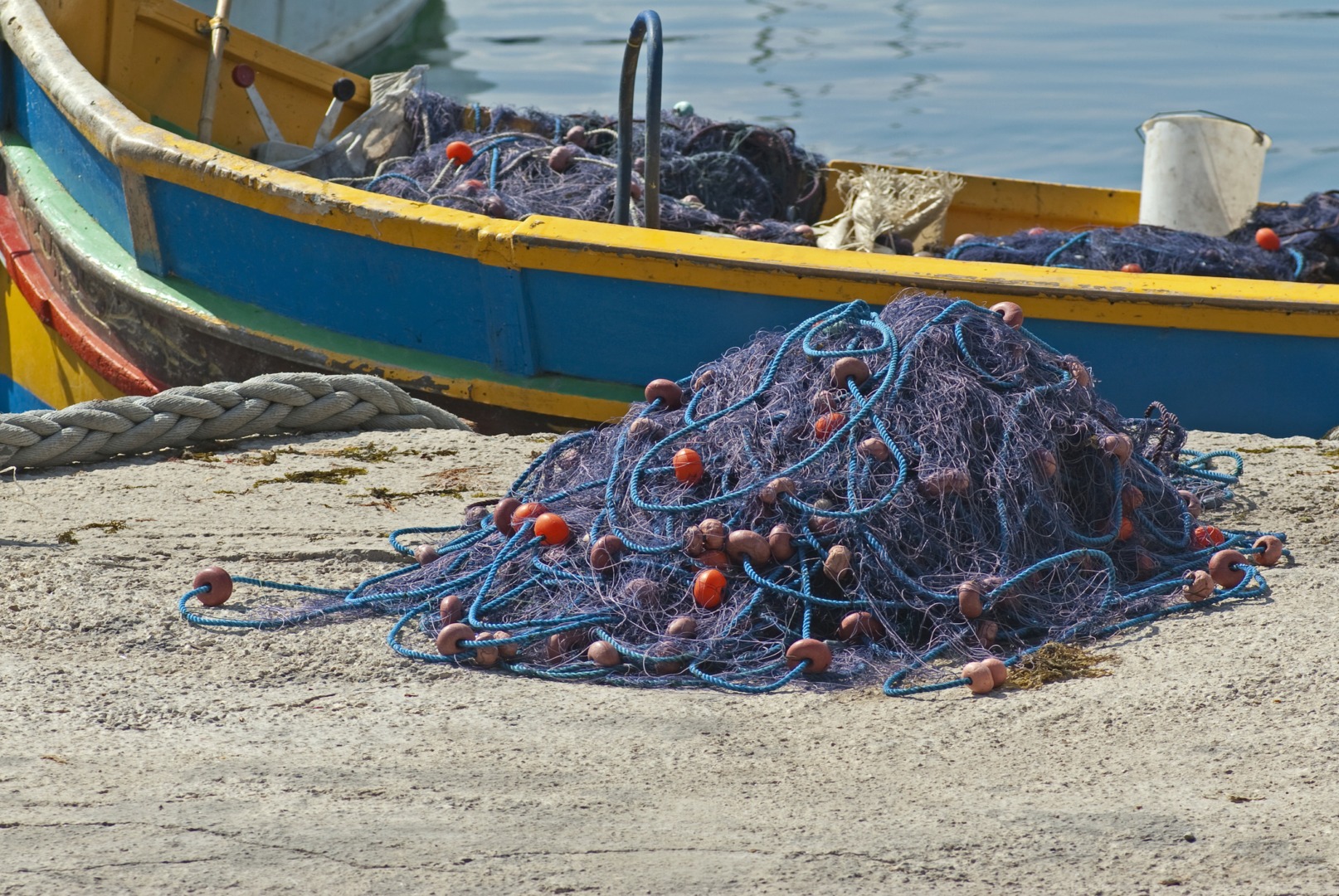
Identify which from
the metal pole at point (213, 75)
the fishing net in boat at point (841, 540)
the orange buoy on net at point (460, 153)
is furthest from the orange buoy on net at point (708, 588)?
the metal pole at point (213, 75)

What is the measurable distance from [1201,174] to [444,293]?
3071 mm

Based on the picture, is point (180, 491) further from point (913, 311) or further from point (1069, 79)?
point (1069, 79)

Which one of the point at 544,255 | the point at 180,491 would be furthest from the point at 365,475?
the point at 544,255

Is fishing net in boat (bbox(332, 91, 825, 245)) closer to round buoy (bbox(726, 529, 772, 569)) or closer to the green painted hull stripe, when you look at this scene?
the green painted hull stripe

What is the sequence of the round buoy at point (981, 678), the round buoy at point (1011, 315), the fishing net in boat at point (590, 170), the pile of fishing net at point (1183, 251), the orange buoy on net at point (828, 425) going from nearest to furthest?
1. the round buoy at point (981, 678)
2. the orange buoy on net at point (828, 425)
3. the round buoy at point (1011, 315)
4. the pile of fishing net at point (1183, 251)
5. the fishing net in boat at point (590, 170)

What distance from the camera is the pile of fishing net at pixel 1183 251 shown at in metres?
5.27

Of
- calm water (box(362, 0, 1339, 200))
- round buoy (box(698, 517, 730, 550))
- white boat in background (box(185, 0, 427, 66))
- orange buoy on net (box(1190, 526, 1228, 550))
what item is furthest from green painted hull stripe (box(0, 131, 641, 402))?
calm water (box(362, 0, 1339, 200))

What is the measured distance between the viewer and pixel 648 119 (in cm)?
475

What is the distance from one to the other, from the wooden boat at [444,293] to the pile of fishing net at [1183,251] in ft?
1.93

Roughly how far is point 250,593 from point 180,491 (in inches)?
34.3

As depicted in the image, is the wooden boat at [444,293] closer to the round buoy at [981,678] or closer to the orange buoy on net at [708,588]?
the orange buoy on net at [708,588]

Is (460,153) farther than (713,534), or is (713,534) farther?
(460,153)

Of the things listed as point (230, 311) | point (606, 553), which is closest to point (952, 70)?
point (230, 311)

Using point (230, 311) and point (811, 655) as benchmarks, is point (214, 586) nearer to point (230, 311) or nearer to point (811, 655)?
point (811, 655)
